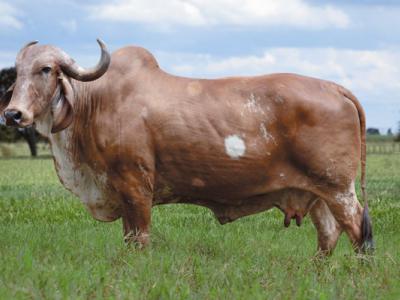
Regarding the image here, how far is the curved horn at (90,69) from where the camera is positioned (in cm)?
712

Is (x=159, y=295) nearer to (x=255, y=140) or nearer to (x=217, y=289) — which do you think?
(x=217, y=289)

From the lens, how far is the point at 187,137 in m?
7.16

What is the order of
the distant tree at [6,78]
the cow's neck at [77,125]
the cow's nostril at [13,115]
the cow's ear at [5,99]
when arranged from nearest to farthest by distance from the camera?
1. the cow's nostril at [13,115]
2. the cow's neck at [77,125]
3. the cow's ear at [5,99]
4. the distant tree at [6,78]

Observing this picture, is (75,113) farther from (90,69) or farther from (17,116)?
(17,116)

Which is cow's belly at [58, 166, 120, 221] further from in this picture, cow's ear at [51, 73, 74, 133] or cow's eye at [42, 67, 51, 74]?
cow's eye at [42, 67, 51, 74]

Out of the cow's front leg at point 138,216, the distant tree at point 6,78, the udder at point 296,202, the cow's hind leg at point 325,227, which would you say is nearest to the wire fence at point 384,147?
the distant tree at point 6,78

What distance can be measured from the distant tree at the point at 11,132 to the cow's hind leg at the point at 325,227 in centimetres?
4046

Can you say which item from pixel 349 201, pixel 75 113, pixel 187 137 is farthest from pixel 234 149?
pixel 75 113

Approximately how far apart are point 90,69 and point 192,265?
216cm

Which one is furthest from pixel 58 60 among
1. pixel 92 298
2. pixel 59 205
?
pixel 59 205

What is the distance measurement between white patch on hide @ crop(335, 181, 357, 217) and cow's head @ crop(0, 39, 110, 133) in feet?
8.12

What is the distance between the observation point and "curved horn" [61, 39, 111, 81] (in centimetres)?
712

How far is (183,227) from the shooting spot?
9906mm

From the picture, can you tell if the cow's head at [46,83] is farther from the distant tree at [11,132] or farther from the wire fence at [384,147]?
the wire fence at [384,147]
